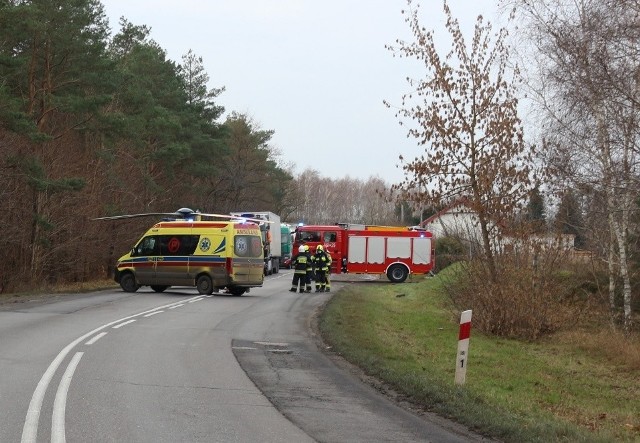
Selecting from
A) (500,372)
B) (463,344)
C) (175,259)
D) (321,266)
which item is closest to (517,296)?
(500,372)

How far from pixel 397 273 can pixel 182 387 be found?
36867 millimetres

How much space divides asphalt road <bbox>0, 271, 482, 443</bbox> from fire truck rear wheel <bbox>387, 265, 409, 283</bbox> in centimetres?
2699

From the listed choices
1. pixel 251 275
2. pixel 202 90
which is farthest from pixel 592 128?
pixel 202 90

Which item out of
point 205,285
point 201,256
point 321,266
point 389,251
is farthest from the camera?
point 389,251

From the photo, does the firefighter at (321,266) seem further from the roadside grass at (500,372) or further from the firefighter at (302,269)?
the roadside grass at (500,372)

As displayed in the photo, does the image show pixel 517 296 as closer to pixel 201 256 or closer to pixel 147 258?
pixel 201 256

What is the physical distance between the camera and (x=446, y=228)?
22562 millimetres

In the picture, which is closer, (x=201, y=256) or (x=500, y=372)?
(x=500, y=372)

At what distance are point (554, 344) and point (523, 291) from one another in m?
1.53

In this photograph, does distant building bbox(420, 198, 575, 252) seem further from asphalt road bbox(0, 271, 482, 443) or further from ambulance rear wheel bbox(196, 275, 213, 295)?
ambulance rear wheel bbox(196, 275, 213, 295)

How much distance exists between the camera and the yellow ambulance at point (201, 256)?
2950 cm

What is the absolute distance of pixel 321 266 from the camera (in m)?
32.6

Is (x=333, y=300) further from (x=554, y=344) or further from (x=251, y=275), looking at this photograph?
(x=554, y=344)

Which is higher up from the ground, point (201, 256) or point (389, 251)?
point (389, 251)
